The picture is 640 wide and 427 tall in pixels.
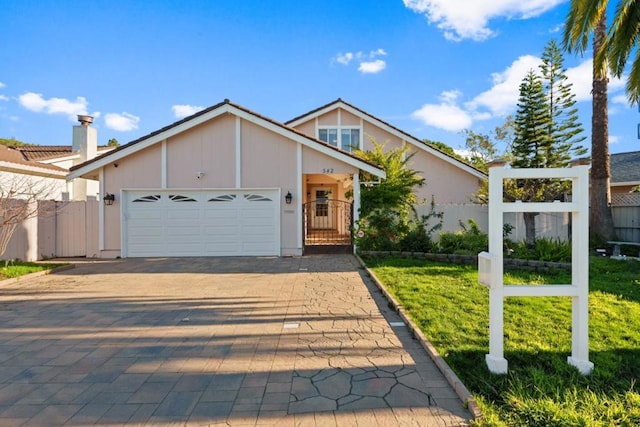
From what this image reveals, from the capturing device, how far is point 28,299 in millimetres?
6895

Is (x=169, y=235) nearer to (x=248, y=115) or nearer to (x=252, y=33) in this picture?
(x=248, y=115)

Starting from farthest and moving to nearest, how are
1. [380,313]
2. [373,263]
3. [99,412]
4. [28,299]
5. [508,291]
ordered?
[373,263]
[28,299]
[380,313]
[508,291]
[99,412]

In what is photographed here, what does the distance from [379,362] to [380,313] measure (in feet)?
6.09

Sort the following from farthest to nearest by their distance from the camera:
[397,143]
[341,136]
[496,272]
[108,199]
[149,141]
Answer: [341,136]
[397,143]
[108,199]
[149,141]
[496,272]

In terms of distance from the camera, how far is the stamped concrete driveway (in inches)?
113

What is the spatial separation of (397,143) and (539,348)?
48.4 ft

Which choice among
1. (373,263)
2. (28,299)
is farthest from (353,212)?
(28,299)

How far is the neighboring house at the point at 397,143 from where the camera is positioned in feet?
55.9

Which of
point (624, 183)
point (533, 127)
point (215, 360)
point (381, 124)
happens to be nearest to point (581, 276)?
point (215, 360)

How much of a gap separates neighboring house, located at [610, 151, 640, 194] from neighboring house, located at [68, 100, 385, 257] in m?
16.7

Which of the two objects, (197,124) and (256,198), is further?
(256,198)

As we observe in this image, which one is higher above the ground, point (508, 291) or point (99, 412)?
point (508, 291)

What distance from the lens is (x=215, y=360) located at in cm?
390

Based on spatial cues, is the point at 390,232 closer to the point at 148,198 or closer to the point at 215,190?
the point at 215,190
